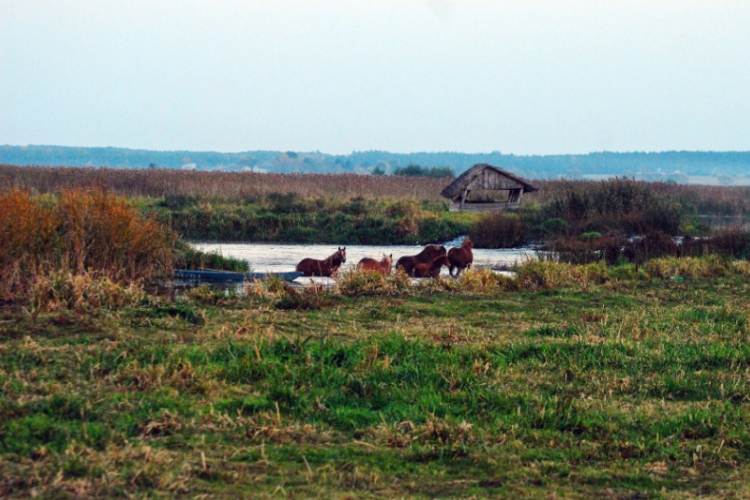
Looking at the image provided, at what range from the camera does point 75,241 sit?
13.1 metres

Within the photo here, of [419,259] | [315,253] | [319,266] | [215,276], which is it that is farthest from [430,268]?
[315,253]

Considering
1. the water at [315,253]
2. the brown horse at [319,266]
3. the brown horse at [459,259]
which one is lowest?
the water at [315,253]

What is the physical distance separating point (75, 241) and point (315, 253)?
12.0 meters

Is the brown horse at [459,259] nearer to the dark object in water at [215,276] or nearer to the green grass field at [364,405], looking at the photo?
the dark object in water at [215,276]

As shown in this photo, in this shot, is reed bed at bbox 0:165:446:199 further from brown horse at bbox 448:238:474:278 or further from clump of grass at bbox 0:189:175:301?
clump of grass at bbox 0:189:175:301

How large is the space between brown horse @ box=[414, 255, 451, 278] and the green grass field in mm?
5524

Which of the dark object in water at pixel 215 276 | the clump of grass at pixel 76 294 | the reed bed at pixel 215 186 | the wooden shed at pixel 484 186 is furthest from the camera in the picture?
the reed bed at pixel 215 186

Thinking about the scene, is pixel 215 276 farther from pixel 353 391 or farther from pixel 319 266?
pixel 353 391

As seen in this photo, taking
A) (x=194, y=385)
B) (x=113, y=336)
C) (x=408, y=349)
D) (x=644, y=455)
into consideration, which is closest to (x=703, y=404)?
(x=644, y=455)

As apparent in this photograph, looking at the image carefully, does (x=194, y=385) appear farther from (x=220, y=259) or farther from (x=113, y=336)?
(x=220, y=259)

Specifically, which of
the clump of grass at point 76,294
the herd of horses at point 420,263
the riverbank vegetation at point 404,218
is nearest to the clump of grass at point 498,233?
the riverbank vegetation at point 404,218

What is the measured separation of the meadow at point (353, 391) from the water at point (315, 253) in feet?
27.4

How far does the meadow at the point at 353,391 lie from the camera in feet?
17.9

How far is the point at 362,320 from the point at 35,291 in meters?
3.71
